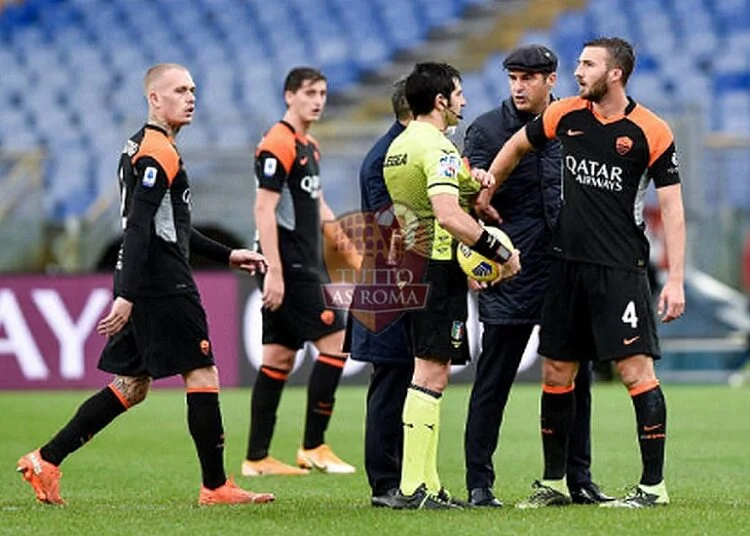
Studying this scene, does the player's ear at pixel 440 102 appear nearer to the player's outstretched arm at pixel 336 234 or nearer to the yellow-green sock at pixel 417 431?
the yellow-green sock at pixel 417 431

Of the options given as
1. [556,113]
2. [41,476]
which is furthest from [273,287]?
[556,113]

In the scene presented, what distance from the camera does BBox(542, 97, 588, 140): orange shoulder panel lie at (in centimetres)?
723

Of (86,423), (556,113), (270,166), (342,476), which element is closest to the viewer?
(556,113)

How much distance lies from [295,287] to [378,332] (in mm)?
2366

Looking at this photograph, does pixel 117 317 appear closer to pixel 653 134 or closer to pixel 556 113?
pixel 556 113

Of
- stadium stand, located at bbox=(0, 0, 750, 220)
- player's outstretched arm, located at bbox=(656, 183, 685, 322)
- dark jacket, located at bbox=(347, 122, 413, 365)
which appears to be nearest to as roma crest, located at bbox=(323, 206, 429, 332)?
dark jacket, located at bbox=(347, 122, 413, 365)

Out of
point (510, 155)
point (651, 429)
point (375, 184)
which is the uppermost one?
point (510, 155)

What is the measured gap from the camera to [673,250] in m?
7.08

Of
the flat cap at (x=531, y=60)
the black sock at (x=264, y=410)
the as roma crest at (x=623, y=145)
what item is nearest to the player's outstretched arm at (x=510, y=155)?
the flat cap at (x=531, y=60)

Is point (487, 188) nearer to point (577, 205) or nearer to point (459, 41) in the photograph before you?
point (577, 205)

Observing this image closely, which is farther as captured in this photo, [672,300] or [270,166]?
[270,166]

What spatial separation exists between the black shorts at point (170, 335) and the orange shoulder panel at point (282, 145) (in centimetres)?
220

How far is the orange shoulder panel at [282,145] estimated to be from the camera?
31.7 feet

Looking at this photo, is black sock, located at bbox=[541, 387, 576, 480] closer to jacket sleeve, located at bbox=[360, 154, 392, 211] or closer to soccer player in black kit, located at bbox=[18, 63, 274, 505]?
jacket sleeve, located at bbox=[360, 154, 392, 211]
